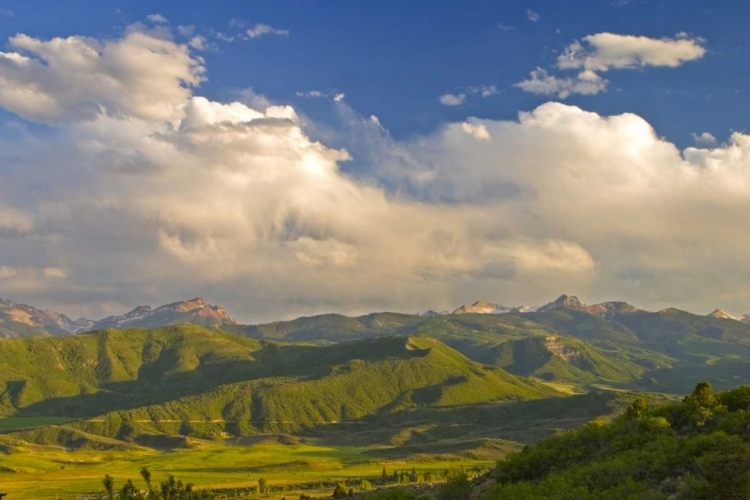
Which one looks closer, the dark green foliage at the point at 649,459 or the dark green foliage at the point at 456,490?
the dark green foliage at the point at 649,459

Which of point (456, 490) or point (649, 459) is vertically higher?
point (649, 459)

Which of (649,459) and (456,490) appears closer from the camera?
(649,459)

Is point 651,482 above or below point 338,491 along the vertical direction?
above

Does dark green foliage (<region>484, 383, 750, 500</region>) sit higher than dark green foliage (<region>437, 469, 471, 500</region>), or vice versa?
dark green foliage (<region>484, 383, 750, 500</region>)

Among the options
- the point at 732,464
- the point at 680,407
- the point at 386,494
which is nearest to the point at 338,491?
the point at 386,494

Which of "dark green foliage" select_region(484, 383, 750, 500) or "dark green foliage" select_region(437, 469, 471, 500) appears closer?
"dark green foliage" select_region(484, 383, 750, 500)

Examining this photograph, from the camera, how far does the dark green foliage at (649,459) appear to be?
6606cm

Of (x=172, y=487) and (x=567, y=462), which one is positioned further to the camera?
(x=172, y=487)

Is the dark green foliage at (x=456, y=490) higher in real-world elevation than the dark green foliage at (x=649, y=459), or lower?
lower

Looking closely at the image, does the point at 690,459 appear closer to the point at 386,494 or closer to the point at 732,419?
the point at 732,419

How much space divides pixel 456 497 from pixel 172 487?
59340 millimetres

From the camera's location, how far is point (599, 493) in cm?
6912

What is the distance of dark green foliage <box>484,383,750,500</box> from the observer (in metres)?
66.1

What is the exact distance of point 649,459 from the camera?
7938 cm
